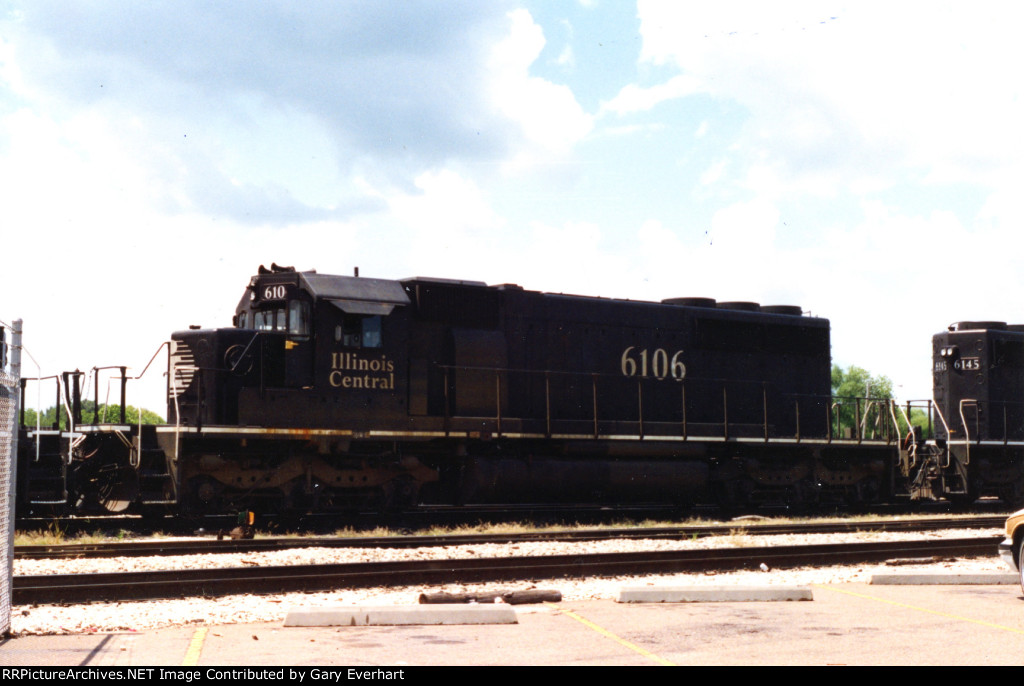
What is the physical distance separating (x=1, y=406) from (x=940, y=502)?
2002cm

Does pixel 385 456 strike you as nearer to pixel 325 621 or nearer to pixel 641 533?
pixel 641 533

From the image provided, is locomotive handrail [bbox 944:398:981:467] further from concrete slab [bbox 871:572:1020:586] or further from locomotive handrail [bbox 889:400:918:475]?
concrete slab [bbox 871:572:1020:586]

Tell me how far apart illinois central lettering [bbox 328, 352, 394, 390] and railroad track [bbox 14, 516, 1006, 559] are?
276 centimetres

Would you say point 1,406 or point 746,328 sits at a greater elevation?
point 746,328

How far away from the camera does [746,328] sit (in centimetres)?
1939

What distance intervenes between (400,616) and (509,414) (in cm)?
936

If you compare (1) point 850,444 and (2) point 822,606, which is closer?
(2) point 822,606

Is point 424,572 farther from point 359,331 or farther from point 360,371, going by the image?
point 359,331

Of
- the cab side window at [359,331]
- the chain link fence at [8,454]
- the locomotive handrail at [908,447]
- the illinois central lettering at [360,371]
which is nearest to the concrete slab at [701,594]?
the chain link fence at [8,454]

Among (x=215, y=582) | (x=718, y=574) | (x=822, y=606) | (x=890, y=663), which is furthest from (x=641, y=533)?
(x=890, y=663)

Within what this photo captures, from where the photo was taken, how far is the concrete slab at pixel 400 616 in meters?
7.23

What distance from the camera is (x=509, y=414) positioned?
54.6 ft

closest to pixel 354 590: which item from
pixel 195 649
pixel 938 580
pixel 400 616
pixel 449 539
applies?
pixel 400 616

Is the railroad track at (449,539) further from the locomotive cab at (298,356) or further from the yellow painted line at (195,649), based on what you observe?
the yellow painted line at (195,649)
